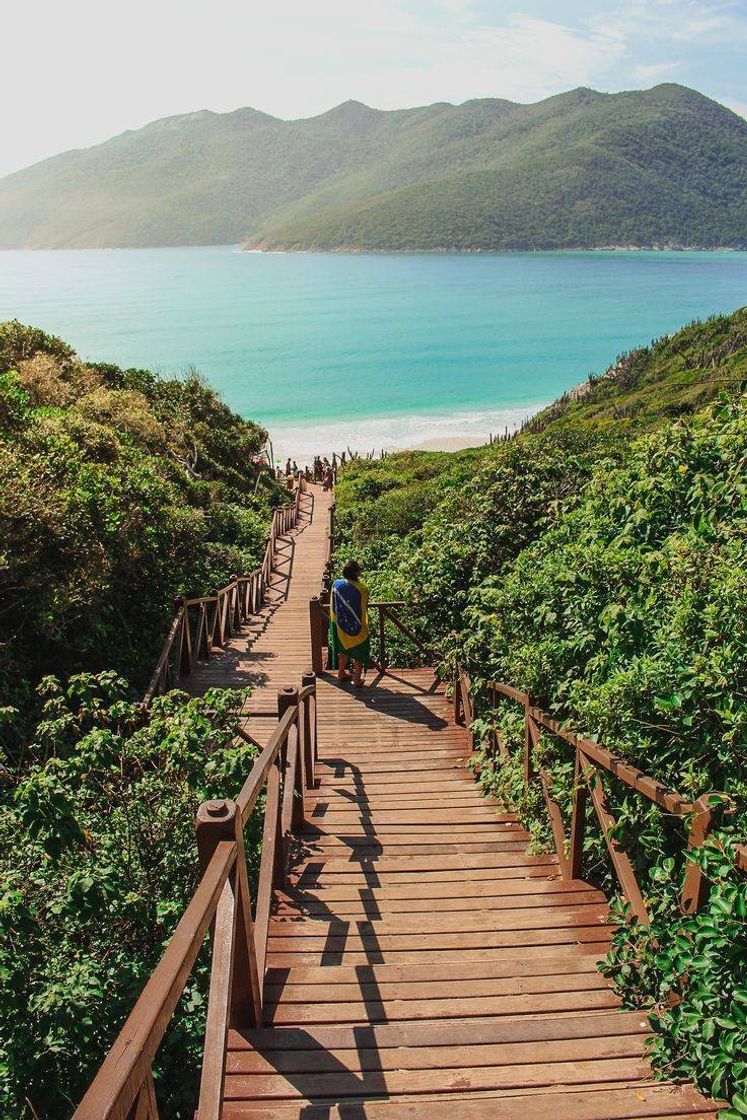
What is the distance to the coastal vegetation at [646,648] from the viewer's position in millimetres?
2529

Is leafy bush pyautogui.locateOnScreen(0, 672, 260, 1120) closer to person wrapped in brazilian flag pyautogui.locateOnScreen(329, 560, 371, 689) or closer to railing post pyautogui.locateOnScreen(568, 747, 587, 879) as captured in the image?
railing post pyautogui.locateOnScreen(568, 747, 587, 879)

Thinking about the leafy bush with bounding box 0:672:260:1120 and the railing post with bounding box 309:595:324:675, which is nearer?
the leafy bush with bounding box 0:672:260:1120

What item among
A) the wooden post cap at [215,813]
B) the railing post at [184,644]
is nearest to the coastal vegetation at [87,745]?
the railing post at [184,644]

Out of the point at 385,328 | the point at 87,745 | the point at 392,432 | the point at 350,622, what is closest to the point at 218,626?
the point at 350,622

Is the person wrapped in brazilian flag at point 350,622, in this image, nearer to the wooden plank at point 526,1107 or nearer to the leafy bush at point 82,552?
the leafy bush at point 82,552

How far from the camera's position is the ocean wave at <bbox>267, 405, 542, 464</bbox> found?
44000 millimetres

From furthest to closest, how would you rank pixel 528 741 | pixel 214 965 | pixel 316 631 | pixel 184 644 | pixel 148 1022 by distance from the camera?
pixel 184 644
pixel 316 631
pixel 528 741
pixel 214 965
pixel 148 1022

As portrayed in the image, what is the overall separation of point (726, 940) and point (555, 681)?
2216 mm

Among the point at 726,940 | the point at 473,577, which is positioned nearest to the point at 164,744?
the point at 726,940

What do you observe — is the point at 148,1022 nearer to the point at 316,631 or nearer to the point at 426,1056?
the point at 426,1056

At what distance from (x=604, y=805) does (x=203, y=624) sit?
24.5 ft

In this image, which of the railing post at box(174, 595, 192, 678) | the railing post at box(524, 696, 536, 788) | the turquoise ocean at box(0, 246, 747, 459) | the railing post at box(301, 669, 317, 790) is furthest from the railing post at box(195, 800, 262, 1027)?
the turquoise ocean at box(0, 246, 747, 459)

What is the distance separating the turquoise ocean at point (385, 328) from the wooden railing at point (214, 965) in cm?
4089

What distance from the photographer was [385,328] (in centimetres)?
9462
